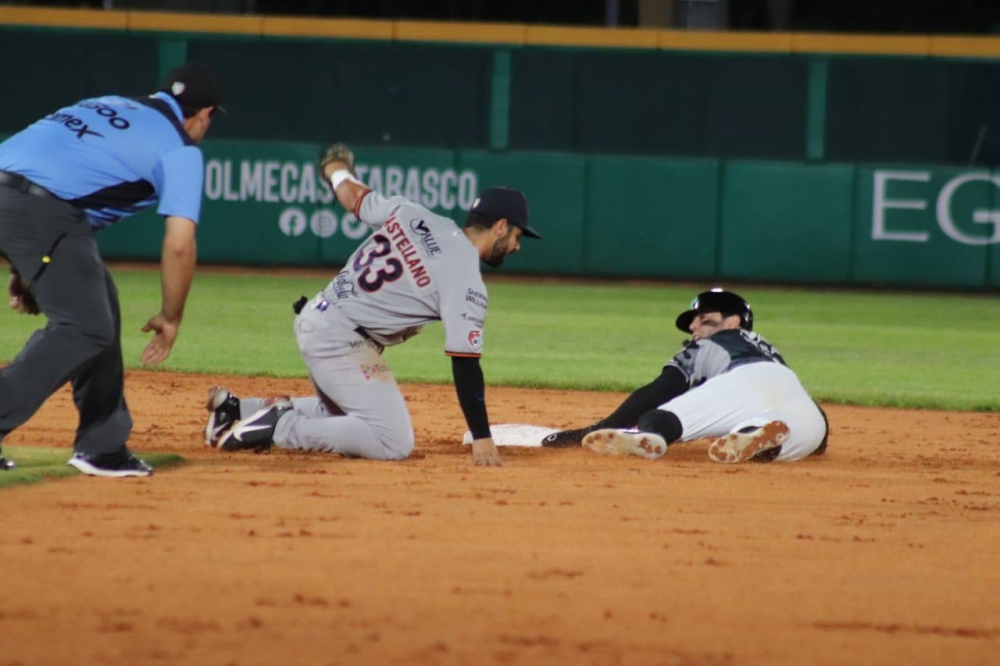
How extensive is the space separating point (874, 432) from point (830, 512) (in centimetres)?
293

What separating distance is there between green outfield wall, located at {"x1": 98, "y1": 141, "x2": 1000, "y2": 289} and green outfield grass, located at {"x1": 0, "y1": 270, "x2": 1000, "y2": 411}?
37 cm

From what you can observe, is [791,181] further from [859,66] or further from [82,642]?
[82,642]

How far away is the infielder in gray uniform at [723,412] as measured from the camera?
711 cm

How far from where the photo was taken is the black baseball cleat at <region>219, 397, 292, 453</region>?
6926 mm

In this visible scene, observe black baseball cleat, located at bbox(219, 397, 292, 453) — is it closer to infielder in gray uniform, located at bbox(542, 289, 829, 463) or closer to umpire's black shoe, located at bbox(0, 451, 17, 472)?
umpire's black shoe, located at bbox(0, 451, 17, 472)

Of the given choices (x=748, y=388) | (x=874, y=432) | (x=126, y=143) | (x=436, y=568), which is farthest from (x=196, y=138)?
(x=874, y=432)

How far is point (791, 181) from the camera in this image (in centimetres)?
1873

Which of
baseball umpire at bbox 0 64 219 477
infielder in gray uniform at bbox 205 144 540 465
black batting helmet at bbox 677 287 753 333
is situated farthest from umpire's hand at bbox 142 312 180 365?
black batting helmet at bbox 677 287 753 333

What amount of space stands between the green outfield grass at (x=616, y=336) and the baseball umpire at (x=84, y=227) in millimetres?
4564

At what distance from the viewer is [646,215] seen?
1884cm

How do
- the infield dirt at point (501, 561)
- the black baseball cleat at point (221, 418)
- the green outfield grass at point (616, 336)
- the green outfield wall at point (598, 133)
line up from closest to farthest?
1. the infield dirt at point (501, 561)
2. the black baseball cleat at point (221, 418)
3. the green outfield grass at point (616, 336)
4. the green outfield wall at point (598, 133)

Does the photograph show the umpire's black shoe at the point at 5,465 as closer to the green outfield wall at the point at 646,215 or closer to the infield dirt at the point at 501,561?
the infield dirt at the point at 501,561

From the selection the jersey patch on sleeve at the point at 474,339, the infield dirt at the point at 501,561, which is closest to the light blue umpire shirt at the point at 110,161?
the infield dirt at the point at 501,561

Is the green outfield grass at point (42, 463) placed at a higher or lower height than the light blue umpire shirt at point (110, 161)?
lower
